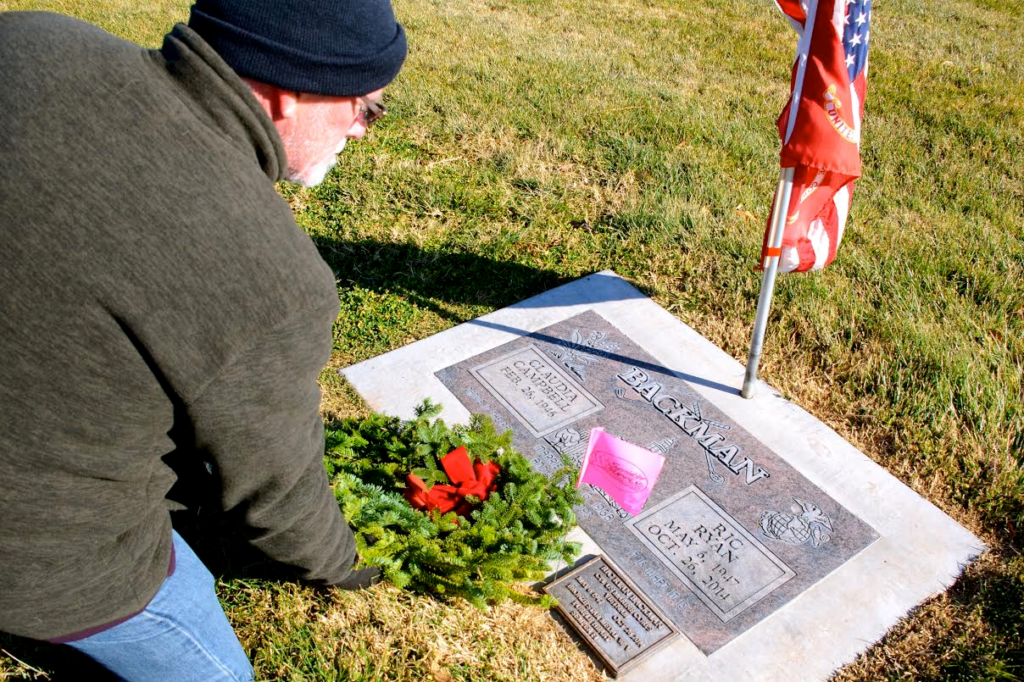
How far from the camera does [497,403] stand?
4.00 metres

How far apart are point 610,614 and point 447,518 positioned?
71 cm

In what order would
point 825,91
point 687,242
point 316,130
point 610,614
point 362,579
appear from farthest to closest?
point 687,242 → point 825,91 → point 610,614 → point 362,579 → point 316,130

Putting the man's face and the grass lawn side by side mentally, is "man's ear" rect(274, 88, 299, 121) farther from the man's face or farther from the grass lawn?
the grass lawn

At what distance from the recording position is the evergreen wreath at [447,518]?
2.85 meters

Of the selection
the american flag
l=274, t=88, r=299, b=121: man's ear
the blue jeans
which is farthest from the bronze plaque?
l=274, t=88, r=299, b=121: man's ear

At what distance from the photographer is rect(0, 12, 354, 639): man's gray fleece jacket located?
1.38m

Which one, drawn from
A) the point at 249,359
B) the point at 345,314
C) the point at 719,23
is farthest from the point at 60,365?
the point at 719,23

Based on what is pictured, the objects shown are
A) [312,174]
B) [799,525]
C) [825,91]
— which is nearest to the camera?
[312,174]

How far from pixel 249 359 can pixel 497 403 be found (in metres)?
2.53

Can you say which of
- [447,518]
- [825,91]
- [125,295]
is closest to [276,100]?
[125,295]

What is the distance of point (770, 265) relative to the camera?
3.80 m

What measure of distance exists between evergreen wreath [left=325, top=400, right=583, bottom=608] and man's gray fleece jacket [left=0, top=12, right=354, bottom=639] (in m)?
1.22

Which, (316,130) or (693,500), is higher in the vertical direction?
(316,130)

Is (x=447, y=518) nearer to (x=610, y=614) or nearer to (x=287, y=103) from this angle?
(x=610, y=614)
